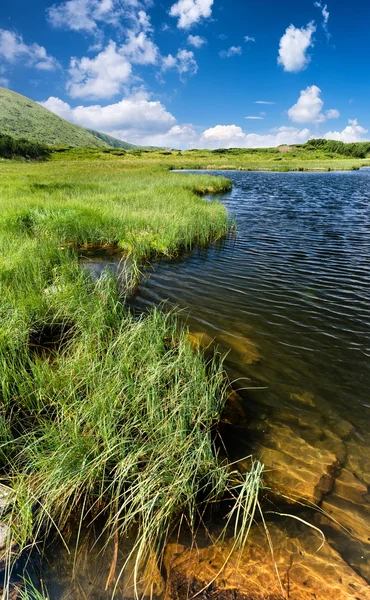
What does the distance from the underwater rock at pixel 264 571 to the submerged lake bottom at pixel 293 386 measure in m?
0.01

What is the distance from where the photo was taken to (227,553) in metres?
3.05

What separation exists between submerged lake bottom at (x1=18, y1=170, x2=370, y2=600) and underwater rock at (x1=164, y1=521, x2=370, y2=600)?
0.01 m

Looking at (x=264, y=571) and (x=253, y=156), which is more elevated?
(x=253, y=156)

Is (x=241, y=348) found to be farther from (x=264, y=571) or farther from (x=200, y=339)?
(x=264, y=571)

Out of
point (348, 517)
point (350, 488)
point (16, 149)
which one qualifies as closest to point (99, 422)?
point (348, 517)

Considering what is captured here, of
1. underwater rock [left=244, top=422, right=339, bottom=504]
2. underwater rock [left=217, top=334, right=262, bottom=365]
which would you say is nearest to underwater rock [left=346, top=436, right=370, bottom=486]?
underwater rock [left=244, top=422, right=339, bottom=504]

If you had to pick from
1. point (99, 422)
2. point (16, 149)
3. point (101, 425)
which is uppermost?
point (16, 149)

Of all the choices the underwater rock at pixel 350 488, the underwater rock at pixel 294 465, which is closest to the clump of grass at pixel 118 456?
the underwater rock at pixel 294 465

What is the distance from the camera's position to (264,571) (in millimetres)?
2918

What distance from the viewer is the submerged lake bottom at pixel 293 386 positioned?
3.04 metres

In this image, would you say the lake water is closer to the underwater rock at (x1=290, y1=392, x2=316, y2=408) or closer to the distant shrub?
the underwater rock at (x1=290, y1=392, x2=316, y2=408)

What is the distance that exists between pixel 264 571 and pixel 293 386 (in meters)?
Answer: 3.04

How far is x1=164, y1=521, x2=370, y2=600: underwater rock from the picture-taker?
108 inches

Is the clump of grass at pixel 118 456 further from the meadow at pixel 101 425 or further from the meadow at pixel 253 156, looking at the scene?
the meadow at pixel 253 156
